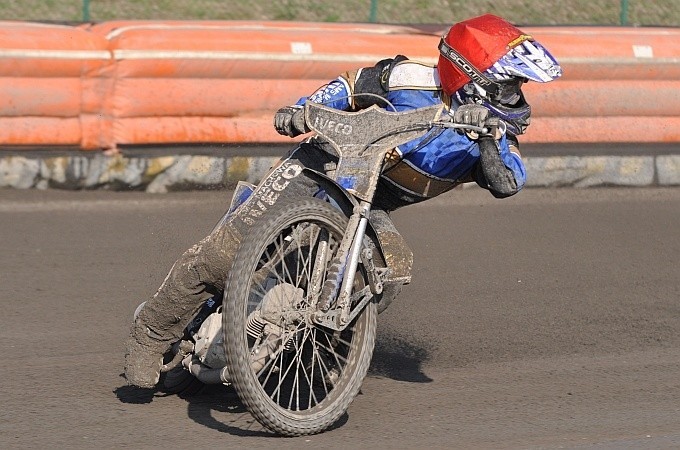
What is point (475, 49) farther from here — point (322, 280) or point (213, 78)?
point (213, 78)

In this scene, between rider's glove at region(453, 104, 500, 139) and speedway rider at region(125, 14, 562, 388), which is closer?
rider's glove at region(453, 104, 500, 139)

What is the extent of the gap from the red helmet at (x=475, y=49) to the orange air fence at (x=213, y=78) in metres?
4.33

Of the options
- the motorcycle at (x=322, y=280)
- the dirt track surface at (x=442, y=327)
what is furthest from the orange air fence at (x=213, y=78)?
the motorcycle at (x=322, y=280)

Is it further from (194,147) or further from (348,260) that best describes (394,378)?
(194,147)

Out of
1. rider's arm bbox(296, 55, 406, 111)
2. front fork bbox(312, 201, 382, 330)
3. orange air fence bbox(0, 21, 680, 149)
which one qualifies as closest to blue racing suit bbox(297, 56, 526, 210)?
rider's arm bbox(296, 55, 406, 111)

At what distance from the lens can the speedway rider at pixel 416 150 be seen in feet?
15.0

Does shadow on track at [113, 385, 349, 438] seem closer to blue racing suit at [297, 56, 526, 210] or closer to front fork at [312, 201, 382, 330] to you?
front fork at [312, 201, 382, 330]

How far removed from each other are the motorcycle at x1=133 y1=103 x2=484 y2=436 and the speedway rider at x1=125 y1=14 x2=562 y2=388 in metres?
0.10

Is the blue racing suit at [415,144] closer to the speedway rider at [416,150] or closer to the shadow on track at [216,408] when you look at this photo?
the speedway rider at [416,150]

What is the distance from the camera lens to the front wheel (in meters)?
4.24

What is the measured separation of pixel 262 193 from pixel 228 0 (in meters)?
9.88

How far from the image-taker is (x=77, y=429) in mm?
4480

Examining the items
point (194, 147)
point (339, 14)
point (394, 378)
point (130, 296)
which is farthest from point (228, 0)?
point (394, 378)

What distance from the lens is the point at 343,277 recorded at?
4527 mm
